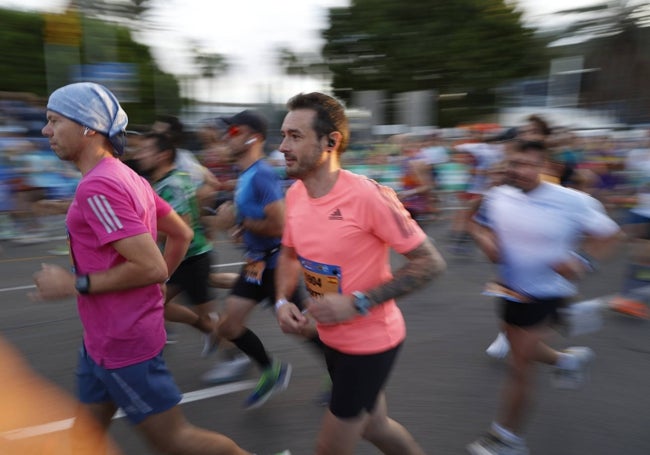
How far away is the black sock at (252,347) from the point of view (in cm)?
385

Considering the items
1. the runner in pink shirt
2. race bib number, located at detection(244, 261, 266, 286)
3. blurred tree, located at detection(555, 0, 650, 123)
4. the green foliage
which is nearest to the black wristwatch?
the runner in pink shirt

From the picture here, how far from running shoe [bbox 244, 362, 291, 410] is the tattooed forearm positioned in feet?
6.16

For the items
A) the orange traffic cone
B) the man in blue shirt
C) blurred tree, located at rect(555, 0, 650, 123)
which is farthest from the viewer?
blurred tree, located at rect(555, 0, 650, 123)

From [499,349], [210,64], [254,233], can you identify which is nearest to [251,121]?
[254,233]

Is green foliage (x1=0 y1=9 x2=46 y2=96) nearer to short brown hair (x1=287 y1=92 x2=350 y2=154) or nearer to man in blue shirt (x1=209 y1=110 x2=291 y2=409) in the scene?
man in blue shirt (x1=209 y1=110 x2=291 y2=409)

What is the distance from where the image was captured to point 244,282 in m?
3.82

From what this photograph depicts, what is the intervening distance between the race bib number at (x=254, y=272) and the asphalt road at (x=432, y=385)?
848 mm

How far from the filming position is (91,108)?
215cm

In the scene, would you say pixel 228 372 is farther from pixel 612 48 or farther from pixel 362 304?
pixel 612 48

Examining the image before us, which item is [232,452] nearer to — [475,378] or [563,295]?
[563,295]

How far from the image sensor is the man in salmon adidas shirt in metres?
2.22

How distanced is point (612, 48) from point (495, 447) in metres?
48.7

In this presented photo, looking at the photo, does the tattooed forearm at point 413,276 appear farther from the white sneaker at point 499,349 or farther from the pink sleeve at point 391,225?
the white sneaker at point 499,349

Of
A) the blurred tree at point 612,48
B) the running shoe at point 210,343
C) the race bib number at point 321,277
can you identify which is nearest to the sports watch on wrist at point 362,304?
the race bib number at point 321,277
